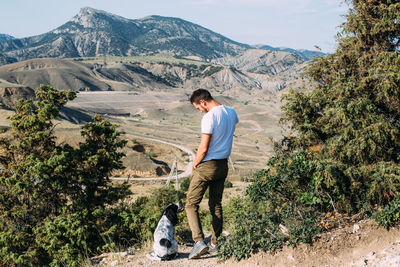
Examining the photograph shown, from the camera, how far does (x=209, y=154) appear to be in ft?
14.1

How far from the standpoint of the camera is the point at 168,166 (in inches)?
1535

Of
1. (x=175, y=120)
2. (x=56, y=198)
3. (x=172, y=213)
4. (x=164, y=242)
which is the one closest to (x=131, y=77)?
(x=175, y=120)

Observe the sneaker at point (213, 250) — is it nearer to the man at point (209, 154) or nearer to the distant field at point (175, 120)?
the man at point (209, 154)

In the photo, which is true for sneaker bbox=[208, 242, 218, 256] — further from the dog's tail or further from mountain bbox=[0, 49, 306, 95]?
mountain bbox=[0, 49, 306, 95]

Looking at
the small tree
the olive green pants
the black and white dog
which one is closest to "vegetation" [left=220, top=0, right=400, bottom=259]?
the olive green pants

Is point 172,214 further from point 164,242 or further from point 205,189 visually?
point 205,189

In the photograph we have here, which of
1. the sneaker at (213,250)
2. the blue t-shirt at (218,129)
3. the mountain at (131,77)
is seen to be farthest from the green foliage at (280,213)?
the mountain at (131,77)

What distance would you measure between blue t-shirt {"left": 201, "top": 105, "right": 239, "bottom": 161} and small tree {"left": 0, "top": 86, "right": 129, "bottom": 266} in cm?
364

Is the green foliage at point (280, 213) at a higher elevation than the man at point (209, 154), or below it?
below

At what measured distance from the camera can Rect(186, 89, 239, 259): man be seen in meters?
4.19

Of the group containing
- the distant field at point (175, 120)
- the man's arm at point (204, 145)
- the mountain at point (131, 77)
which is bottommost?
the distant field at point (175, 120)

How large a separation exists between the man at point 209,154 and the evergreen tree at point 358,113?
1620 mm

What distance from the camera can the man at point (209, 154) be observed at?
13.8 ft

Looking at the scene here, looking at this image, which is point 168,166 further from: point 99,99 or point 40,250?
point 99,99
